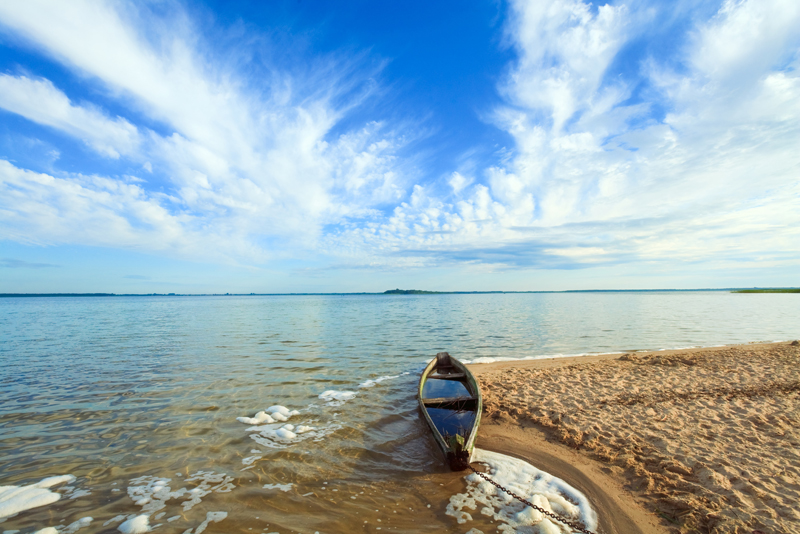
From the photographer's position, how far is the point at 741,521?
4.31 meters

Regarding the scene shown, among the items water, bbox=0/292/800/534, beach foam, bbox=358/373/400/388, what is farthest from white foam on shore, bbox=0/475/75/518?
beach foam, bbox=358/373/400/388

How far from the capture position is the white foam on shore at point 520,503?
478cm

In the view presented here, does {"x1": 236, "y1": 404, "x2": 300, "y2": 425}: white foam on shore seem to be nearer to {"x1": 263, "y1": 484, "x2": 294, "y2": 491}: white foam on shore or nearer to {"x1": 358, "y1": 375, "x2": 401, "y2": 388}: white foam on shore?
{"x1": 263, "y1": 484, "x2": 294, "y2": 491}: white foam on shore

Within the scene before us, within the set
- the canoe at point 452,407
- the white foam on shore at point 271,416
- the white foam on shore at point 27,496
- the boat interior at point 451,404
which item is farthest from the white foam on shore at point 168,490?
the boat interior at point 451,404

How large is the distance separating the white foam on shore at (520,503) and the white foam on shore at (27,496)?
6.49 meters

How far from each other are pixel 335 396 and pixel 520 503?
22.8ft

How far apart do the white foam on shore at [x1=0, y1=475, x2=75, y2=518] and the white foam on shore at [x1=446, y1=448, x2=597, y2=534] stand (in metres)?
6.49

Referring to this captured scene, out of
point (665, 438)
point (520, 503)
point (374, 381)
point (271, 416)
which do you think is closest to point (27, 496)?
point (271, 416)

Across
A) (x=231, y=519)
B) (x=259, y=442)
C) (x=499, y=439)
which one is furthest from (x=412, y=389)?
(x=231, y=519)

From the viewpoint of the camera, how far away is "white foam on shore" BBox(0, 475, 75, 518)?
521cm

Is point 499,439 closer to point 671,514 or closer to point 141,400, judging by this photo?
point 671,514

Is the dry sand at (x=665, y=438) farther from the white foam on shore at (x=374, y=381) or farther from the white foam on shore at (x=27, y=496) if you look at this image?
the white foam on shore at (x=27, y=496)

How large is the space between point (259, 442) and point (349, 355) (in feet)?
32.5

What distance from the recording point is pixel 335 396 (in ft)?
35.8
